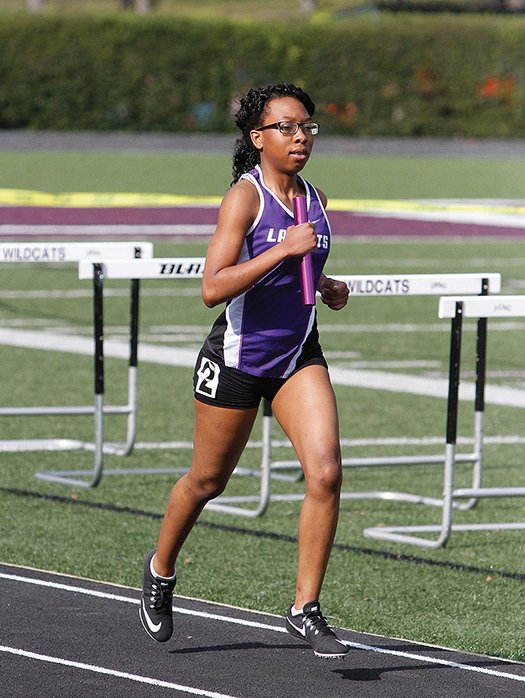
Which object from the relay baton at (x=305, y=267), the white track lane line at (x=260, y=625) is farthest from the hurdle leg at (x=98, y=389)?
the relay baton at (x=305, y=267)

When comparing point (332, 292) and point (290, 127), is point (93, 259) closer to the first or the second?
point (332, 292)

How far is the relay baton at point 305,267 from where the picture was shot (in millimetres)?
5312

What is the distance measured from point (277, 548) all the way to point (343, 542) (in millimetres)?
368

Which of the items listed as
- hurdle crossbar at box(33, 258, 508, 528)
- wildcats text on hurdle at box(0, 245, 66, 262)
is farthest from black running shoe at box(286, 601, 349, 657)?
wildcats text on hurdle at box(0, 245, 66, 262)

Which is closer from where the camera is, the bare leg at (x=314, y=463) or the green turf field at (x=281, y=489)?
the bare leg at (x=314, y=463)

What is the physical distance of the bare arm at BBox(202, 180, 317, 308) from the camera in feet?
17.0

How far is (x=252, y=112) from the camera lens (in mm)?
5633

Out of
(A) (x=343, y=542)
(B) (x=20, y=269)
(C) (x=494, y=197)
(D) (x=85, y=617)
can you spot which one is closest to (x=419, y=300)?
(B) (x=20, y=269)

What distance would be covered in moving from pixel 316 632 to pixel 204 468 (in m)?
→ 0.74

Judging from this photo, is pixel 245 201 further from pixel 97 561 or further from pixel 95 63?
pixel 95 63

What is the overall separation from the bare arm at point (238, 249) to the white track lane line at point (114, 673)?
1.33 m

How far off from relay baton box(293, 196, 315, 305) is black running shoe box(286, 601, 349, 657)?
42.0 inches

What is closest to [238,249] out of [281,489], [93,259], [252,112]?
[252,112]

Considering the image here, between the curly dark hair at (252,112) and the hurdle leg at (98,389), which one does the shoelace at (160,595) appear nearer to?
the curly dark hair at (252,112)
